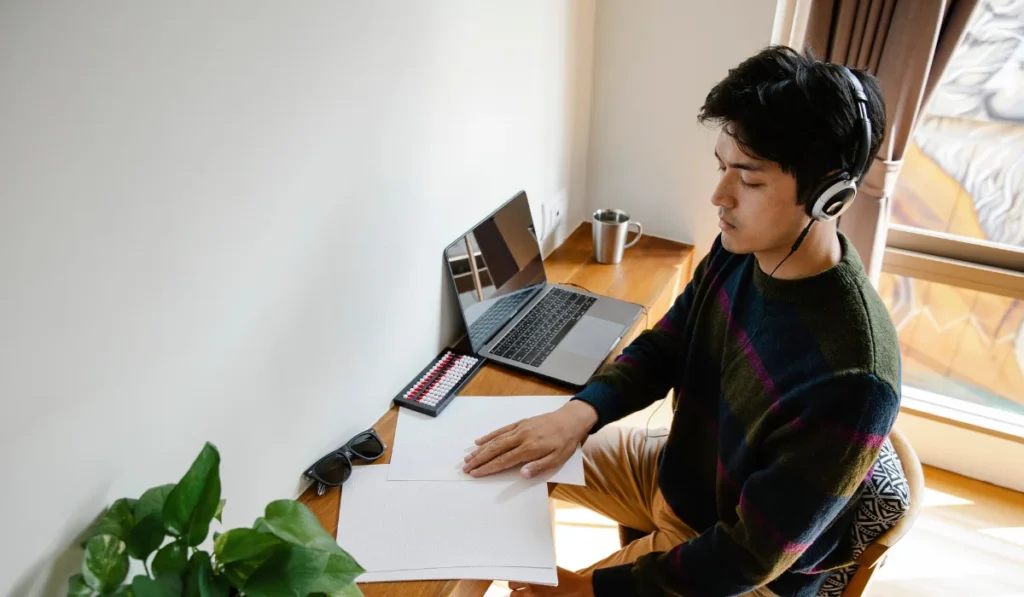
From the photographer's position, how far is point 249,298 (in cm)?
93

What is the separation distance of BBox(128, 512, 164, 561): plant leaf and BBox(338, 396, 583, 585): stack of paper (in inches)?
13.3

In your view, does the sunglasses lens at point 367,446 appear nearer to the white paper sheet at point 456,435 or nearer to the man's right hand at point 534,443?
the white paper sheet at point 456,435

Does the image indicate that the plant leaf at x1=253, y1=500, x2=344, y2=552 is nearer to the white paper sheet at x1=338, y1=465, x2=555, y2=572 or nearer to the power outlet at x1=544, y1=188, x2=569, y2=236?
the white paper sheet at x1=338, y1=465, x2=555, y2=572

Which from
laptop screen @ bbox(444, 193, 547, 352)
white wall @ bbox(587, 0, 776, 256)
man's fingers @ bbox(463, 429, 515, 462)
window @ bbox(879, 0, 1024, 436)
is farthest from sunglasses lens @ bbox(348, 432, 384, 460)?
window @ bbox(879, 0, 1024, 436)

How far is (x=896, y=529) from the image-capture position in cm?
99

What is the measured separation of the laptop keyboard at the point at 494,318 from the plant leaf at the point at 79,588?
33.3 inches

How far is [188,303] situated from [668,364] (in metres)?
0.89

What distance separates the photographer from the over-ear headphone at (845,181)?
0.95m

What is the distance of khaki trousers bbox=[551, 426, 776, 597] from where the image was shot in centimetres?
141

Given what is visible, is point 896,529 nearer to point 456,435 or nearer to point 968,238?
point 456,435

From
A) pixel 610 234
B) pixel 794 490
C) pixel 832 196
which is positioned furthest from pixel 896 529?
pixel 610 234

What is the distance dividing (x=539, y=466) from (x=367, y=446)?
0.96 ft

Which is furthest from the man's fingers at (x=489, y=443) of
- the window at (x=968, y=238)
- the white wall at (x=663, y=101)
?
the window at (x=968, y=238)

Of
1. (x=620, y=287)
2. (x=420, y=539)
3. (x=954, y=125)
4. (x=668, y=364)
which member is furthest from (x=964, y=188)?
(x=420, y=539)
